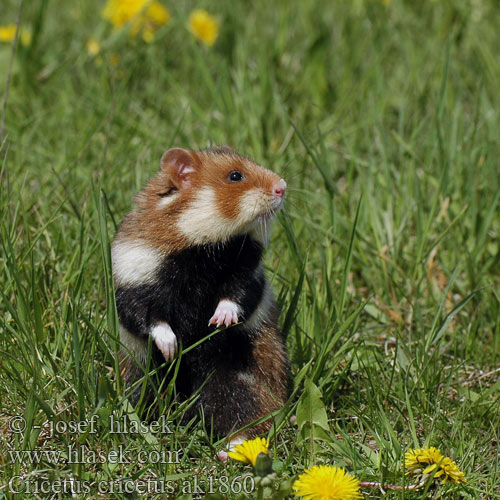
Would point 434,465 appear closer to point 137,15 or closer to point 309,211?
point 309,211

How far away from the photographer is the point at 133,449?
2.69m

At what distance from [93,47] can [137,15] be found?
1.32ft

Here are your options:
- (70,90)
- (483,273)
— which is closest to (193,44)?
(70,90)

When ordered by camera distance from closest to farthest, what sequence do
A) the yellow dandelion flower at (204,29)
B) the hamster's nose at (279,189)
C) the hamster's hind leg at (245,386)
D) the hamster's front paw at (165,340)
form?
the hamster's front paw at (165,340) → the hamster's nose at (279,189) → the hamster's hind leg at (245,386) → the yellow dandelion flower at (204,29)

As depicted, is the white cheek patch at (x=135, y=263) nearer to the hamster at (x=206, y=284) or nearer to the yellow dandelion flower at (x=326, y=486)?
the hamster at (x=206, y=284)

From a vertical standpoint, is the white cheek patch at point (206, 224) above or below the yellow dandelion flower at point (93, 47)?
below

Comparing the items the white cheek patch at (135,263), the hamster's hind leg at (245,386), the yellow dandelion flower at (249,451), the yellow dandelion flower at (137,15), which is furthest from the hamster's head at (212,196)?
the yellow dandelion flower at (137,15)

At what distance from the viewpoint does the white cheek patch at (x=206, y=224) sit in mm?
2816

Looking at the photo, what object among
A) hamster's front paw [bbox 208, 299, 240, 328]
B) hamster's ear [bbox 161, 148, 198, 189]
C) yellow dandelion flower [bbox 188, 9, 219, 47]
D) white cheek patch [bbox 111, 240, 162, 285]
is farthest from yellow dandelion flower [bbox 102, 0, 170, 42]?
hamster's front paw [bbox 208, 299, 240, 328]

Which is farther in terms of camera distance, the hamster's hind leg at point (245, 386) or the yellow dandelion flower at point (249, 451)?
the hamster's hind leg at point (245, 386)

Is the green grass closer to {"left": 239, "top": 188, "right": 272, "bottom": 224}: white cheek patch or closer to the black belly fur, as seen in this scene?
the black belly fur

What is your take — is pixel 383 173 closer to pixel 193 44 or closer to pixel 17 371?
pixel 193 44

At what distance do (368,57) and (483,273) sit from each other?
2477 mm

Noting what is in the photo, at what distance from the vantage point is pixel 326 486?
7.73 ft
